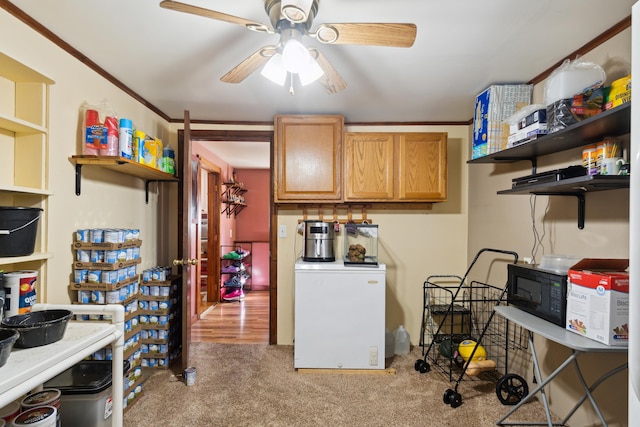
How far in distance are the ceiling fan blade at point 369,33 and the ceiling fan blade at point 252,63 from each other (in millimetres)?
249

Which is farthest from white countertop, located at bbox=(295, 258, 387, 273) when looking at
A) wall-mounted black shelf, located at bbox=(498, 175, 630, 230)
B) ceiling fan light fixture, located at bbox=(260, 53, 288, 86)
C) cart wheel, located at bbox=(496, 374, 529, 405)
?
ceiling fan light fixture, located at bbox=(260, 53, 288, 86)

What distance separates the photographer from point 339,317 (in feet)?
8.77

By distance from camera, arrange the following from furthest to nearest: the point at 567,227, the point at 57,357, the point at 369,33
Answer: the point at 567,227, the point at 369,33, the point at 57,357

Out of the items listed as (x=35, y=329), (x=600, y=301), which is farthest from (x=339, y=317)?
(x=35, y=329)

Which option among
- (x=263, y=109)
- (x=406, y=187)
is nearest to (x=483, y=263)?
(x=406, y=187)

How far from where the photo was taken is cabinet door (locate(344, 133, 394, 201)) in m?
2.95

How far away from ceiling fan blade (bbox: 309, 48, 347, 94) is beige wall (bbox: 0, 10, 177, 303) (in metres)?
1.33

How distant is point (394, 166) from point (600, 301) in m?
1.82

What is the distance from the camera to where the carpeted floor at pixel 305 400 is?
207cm

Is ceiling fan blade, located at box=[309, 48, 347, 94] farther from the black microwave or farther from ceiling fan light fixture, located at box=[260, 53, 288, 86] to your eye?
the black microwave

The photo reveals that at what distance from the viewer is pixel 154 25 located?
66.2 inches

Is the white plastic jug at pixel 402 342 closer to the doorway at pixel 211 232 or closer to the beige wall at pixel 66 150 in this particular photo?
the beige wall at pixel 66 150

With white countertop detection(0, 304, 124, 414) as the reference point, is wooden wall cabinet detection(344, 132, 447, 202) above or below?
above

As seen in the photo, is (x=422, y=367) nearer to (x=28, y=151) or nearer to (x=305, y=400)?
(x=305, y=400)
